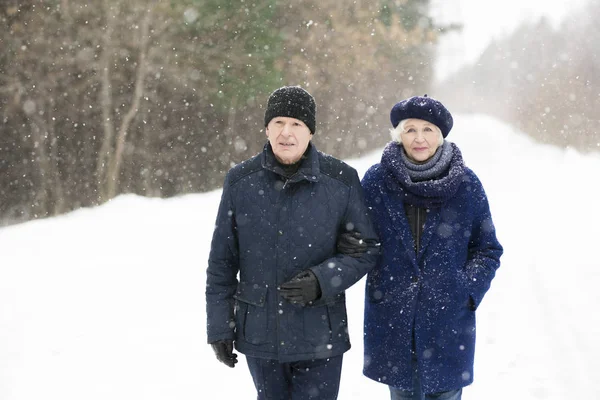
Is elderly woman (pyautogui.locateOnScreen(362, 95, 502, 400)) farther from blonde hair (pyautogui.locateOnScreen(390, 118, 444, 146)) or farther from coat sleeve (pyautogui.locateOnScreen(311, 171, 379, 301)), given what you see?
coat sleeve (pyautogui.locateOnScreen(311, 171, 379, 301))

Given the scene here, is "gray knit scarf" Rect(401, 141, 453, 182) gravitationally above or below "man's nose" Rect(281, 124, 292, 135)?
below

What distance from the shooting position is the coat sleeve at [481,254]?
2803 mm

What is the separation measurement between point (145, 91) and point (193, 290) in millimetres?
9048

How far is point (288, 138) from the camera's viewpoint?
270 centimetres

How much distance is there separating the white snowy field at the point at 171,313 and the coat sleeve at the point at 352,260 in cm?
196

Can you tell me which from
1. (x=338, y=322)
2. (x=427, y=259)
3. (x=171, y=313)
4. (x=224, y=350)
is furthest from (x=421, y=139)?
(x=171, y=313)

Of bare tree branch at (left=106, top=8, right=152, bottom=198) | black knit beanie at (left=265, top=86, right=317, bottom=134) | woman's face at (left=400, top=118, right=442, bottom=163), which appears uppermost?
bare tree branch at (left=106, top=8, right=152, bottom=198)

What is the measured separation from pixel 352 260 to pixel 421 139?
67cm

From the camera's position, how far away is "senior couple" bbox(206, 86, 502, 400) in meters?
2.70

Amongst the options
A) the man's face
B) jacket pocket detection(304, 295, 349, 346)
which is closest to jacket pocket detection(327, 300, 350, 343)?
jacket pocket detection(304, 295, 349, 346)

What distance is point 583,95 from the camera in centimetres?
2397

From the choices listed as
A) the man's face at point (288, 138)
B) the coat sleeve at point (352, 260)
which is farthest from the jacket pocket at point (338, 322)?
the man's face at point (288, 138)

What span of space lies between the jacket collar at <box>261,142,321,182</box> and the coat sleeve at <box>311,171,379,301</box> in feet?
0.67

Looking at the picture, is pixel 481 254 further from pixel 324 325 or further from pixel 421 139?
pixel 324 325
